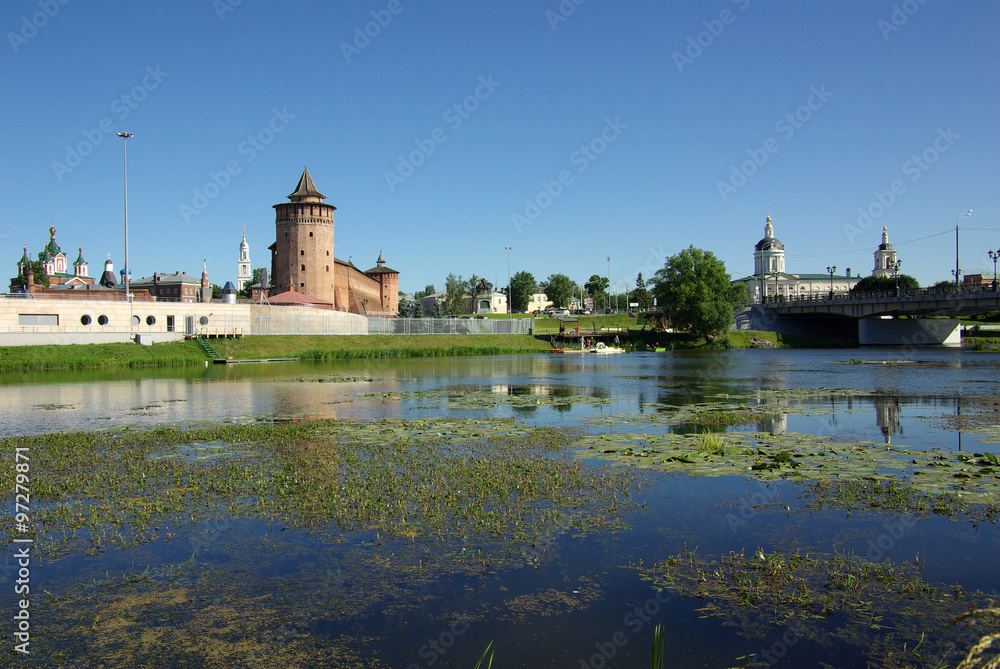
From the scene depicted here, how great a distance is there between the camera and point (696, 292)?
99.0m

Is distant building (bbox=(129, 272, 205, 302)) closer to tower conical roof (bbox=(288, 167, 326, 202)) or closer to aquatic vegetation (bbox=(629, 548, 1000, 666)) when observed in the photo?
tower conical roof (bbox=(288, 167, 326, 202))

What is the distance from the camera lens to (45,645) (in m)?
7.32

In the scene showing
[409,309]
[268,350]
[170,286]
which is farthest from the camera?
[170,286]

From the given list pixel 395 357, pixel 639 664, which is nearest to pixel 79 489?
pixel 639 664

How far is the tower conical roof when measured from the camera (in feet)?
353

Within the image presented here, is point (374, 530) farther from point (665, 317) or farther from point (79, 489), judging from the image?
point (665, 317)

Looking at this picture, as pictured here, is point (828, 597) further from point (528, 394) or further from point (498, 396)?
point (528, 394)

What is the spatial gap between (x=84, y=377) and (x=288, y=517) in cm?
4176

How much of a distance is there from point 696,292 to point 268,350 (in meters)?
59.4

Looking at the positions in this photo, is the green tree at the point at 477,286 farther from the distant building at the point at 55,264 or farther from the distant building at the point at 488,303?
the distant building at the point at 55,264

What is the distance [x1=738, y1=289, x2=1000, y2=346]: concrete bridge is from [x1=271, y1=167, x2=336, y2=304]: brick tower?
66331 mm

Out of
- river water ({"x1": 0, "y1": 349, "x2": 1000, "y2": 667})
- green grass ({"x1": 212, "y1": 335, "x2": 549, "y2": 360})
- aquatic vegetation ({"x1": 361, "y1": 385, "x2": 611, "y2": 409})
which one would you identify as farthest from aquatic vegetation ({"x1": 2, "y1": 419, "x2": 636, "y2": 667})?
green grass ({"x1": 212, "y1": 335, "x2": 549, "y2": 360})

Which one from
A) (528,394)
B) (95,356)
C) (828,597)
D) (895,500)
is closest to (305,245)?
(95,356)

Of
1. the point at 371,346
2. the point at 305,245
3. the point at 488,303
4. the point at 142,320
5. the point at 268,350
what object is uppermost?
the point at 305,245
